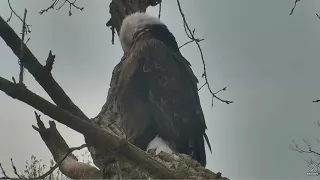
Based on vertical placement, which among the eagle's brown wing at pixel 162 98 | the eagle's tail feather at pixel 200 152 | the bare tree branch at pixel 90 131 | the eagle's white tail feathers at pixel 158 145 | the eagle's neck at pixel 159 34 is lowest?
the bare tree branch at pixel 90 131

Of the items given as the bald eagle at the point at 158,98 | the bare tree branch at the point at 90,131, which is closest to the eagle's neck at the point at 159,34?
the bald eagle at the point at 158,98

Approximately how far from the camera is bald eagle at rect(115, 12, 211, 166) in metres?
2.92

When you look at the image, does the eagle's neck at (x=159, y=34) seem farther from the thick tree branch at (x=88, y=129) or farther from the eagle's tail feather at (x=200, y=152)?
the thick tree branch at (x=88, y=129)

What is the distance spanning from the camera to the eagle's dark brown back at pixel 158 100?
9.61 ft

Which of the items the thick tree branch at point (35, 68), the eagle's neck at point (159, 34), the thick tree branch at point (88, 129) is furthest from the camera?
the eagle's neck at point (159, 34)

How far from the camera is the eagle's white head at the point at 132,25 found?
11.1 feet

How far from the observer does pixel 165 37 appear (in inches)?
134

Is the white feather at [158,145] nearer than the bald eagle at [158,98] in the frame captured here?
Yes

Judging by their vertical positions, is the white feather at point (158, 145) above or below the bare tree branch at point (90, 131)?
above

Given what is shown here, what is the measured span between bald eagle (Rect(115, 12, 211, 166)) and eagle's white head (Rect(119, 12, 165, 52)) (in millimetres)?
16

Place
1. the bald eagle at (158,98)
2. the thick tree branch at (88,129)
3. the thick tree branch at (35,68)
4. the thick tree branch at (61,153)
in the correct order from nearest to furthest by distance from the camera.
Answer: the thick tree branch at (88,129), the thick tree branch at (35,68), the thick tree branch at (61,153), the bald eagle at (158,98)

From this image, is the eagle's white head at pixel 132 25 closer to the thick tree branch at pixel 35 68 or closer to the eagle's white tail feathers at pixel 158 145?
the eagle's white tail feathers at pixel 158 145

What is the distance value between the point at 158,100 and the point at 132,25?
27.4 inches

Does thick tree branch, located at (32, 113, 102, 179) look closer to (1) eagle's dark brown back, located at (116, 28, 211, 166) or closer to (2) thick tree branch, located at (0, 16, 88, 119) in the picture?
(1) eagle's dark brown back, located at (116, 28, 211, 166)
